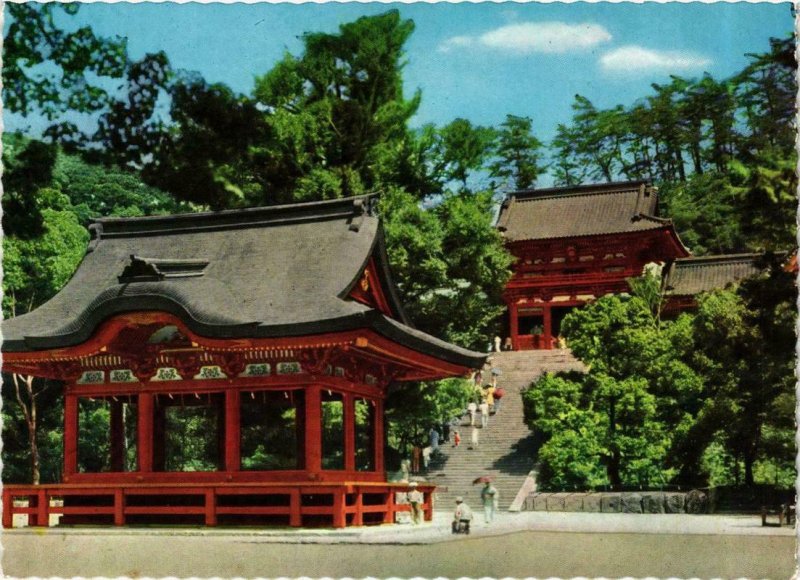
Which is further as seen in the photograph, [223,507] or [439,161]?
[439,161]

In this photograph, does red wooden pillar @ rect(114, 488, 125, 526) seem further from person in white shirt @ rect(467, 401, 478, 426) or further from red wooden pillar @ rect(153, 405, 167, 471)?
Result: person in white shirt @ rect(467, 401, 478, 426)

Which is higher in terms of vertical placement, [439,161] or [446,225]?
[439,161]

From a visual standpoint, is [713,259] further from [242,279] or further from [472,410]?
[242,279]

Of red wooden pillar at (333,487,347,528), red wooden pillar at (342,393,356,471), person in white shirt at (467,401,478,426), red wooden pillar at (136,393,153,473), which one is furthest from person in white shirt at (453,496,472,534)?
person in white shirt at (467,401,478,426)

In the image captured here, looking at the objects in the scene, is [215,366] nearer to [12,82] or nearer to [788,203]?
[12,82]

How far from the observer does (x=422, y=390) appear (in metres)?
25.4

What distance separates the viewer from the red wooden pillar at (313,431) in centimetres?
1620

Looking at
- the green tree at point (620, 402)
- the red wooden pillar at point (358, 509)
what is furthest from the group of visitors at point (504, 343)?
the red wooden pillar at point (358, 509)

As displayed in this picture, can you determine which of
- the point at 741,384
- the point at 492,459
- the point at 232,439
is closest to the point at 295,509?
the point at 232,439

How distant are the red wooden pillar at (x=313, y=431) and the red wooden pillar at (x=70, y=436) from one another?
429 cm

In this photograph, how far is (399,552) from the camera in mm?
12883

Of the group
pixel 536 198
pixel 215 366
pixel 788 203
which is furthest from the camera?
pixel 536 198

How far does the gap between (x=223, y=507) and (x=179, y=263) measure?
435 centimetres

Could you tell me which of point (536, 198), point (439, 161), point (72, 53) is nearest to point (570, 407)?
point (439, 161)
